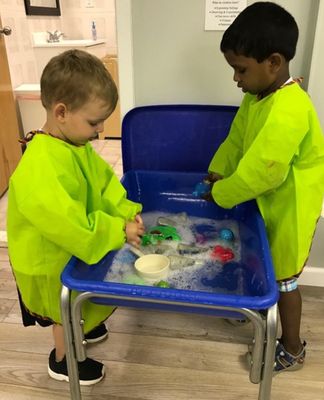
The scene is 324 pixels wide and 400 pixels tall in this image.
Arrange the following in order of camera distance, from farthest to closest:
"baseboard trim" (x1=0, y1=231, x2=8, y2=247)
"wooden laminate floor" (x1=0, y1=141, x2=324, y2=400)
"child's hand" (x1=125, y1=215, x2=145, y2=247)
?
"baseboard trim" (x1=0, y1=231, x2=8, y2=247)
"wooden laminate floor" (x1=0, y1=141, x2=324, y2=400)
"child's hand" (x1=125, y1=215, x2=145, y2=247)

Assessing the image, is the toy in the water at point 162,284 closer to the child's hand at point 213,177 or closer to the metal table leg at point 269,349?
the metal table leg at point 269,349

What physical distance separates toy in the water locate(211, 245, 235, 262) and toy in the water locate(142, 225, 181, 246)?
0.42ft

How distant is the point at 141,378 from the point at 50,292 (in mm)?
442

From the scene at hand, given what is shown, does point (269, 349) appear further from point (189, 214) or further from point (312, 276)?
point (312, 276)

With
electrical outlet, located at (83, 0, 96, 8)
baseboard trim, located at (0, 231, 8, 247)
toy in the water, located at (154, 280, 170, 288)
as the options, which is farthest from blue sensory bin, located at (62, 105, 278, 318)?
electrical outlet, located at (83, 0, 96, 8)

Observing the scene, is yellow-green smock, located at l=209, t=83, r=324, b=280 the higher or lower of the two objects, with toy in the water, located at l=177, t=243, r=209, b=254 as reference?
higher

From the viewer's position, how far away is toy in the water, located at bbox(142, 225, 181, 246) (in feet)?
3.66

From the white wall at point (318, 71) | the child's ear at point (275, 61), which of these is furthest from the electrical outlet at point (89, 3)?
the child's ear at point (275, 61)

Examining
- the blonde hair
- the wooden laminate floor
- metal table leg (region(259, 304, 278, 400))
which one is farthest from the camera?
the wooden laminate floor

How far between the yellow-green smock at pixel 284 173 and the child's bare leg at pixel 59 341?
60 cm

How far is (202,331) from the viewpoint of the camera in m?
1.37

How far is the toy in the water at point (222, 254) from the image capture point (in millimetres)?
1058

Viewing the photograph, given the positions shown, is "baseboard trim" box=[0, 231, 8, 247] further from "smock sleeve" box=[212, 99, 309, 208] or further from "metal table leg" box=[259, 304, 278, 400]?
"metal table leg" box=[259, 304, 278, 400]

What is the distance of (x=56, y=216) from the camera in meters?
0.77
